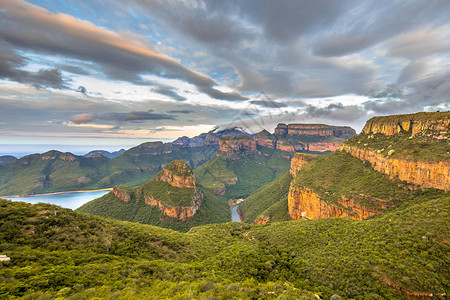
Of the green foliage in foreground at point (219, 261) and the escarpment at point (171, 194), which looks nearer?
the green foliage in foreground at point (219, 261)

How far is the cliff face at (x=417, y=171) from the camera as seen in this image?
36.8 metres

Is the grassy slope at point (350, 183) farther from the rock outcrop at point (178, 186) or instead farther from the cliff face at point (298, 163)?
the rock outcrop at point (178, 186)

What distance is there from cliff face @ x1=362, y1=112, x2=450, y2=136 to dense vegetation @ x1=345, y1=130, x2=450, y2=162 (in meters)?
1.63

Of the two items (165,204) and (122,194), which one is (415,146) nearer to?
(165,204)

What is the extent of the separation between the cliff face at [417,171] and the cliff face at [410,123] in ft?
40.1

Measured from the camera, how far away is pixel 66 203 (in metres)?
159

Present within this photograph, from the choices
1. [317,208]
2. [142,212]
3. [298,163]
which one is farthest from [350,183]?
[142,212]

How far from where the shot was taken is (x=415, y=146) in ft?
147

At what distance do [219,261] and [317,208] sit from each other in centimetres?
4407

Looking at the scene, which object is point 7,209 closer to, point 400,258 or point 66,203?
point 400,258

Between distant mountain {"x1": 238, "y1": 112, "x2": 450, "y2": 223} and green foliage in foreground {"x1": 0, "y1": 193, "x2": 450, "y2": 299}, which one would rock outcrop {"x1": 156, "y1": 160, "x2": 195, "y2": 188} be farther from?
green foliage in foreground {"x1": 0, "y1": 193, "x2": 450, "y2": 299}

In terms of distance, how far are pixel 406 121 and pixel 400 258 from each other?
1999 inches

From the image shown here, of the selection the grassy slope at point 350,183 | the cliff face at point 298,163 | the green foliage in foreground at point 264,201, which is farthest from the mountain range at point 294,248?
the green foliage in foreground at point 264,201

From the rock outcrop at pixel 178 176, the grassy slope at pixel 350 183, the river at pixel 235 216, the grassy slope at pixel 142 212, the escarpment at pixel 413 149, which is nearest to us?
the escarpment at pixel 413 149
